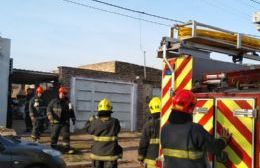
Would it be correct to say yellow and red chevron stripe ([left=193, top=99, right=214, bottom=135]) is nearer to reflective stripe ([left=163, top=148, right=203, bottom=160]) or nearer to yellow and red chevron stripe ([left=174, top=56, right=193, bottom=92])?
yellow and red chevron stripe ([left=174, top=56, right=193, bottom=92])

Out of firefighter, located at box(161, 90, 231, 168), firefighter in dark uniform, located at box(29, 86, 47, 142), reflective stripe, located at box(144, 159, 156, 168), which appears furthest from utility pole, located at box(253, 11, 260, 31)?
firefighter in dark uniform, located at box(29, 86, 47, 142)

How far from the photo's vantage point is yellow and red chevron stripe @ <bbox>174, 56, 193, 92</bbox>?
5.82 meters

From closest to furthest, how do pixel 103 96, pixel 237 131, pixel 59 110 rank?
pixel 237 131 < pixel 59 110 < pixel 103 96

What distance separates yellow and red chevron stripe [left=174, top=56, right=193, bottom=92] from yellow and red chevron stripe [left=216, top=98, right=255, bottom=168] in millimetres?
716

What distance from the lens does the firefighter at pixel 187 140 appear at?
4.56m

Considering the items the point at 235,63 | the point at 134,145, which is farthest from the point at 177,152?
the point at 134,145

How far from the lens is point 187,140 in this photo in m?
4.59

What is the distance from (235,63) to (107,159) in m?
2.48

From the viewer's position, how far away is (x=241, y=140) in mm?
4941

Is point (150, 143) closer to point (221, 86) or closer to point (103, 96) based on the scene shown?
point (221, 86)

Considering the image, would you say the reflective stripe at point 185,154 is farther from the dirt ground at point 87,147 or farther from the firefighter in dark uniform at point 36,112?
the firefighter in dark uniform at point 36,112

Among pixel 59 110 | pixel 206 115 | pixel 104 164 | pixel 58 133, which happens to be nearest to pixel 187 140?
pixel 206 115

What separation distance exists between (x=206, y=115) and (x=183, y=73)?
28.4 inches

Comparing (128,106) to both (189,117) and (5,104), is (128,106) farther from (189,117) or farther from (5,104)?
(189,117)
